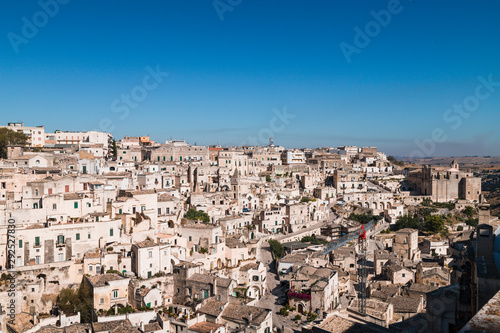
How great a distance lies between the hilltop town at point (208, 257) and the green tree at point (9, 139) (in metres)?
0.20

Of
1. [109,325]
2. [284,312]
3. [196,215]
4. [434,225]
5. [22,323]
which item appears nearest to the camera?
[109,325]

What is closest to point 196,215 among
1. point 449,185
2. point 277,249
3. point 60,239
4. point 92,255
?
point 277,249

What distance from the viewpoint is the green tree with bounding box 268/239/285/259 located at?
30.9 metres

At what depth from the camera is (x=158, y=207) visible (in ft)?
95.0

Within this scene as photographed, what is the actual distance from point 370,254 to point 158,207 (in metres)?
16.6

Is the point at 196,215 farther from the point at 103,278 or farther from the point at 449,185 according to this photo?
the point at 449,185

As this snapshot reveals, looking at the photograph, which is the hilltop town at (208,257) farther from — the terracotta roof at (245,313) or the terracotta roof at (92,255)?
the terracotta roof at (92,255)

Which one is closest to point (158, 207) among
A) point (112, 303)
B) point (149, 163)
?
point (112, 303)

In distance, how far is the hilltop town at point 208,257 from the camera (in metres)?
18.0

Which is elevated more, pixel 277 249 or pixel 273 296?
pixel 277 249

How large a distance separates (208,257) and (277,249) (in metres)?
6.96

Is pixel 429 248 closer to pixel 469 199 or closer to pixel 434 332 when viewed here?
pixel 469 199

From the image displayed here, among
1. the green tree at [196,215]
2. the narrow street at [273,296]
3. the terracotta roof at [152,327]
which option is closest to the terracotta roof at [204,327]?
the terracotta roof at [152,327]

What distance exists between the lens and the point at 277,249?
1222 inches
